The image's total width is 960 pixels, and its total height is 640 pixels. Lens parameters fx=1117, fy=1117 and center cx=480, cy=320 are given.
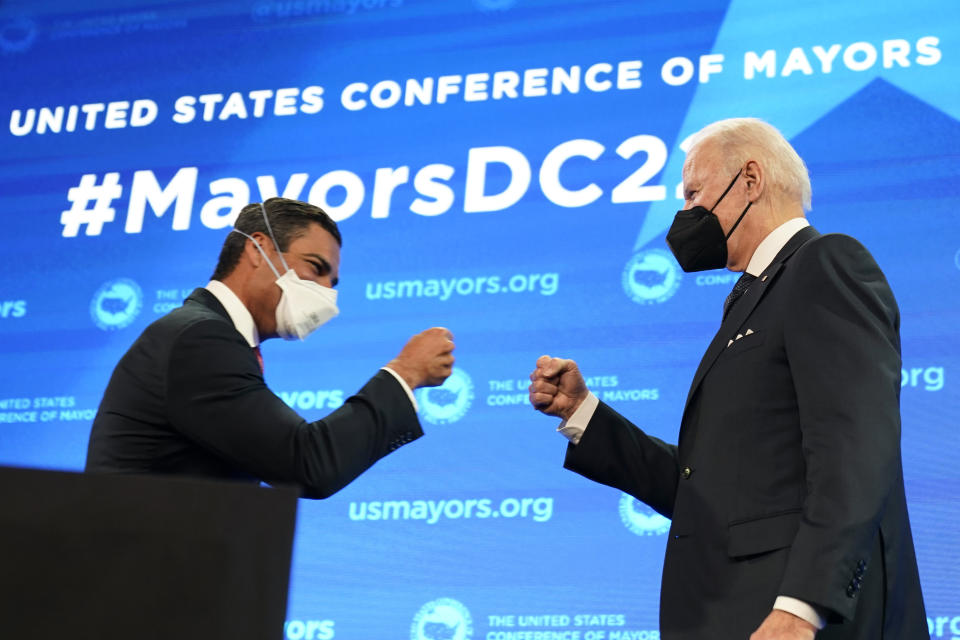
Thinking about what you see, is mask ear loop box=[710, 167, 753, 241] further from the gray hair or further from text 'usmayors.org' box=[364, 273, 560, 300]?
text 'usmayors.org' box=[364, 273, 560, 300]

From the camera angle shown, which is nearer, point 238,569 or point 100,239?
point 238,569

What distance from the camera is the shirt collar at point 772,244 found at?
7.09 ft

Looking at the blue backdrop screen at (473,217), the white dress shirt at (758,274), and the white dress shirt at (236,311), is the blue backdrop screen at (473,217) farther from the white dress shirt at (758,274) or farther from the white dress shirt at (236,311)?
the white dress shirt at (236,311)

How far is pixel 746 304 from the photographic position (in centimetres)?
207

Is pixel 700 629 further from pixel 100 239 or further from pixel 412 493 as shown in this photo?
pixel 100 239

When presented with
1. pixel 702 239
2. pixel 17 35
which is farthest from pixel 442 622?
pixel 17 35

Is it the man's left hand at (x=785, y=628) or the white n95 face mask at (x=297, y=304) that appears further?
the white n95 face mask at (x=297, y=304)

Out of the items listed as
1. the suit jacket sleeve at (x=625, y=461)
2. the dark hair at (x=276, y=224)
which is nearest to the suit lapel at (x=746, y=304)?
the suit jacket sleeve at (x=625, y=461)

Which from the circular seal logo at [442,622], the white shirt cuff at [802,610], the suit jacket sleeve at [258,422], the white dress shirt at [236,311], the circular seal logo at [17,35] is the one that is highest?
the circular seal logo at [17,35]

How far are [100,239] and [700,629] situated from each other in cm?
300

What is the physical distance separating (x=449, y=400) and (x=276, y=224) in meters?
1.11

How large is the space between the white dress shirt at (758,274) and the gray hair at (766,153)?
0.26ft

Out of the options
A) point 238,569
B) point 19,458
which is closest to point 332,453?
point 238,569

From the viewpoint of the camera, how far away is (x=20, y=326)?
4098 millimetres
